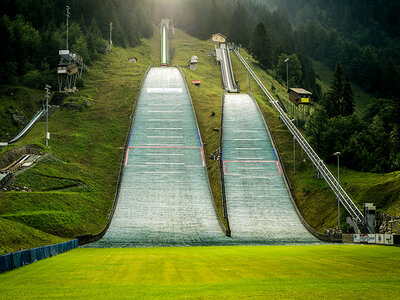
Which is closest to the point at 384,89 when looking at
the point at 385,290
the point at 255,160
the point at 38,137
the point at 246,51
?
the point at 246,51

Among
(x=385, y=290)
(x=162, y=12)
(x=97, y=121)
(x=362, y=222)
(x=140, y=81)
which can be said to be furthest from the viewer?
(x=162, y=12)

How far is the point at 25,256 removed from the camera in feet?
63.2

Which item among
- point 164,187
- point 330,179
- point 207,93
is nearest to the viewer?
point 330,179

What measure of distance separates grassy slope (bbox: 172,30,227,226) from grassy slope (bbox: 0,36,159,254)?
10.3 m

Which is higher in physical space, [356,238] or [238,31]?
[238,31]

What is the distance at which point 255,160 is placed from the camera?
52.4 m

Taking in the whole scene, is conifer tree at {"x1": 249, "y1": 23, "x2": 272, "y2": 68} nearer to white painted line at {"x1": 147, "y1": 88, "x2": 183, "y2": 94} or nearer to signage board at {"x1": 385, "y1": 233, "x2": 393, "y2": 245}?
white painted line at {"x1": 147, "y1": 88, "x2": 183, "y2": 94}

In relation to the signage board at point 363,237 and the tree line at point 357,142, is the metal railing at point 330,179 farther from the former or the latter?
the signage board at point 363,237

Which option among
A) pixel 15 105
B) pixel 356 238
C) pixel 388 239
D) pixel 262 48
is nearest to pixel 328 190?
pixel 356 238

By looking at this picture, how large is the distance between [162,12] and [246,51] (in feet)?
172

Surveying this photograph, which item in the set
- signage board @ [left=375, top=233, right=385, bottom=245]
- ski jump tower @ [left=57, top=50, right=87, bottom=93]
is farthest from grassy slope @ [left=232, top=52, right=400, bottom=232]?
ski jump tower @ [left=57, top=50, right=87, bottom=93]

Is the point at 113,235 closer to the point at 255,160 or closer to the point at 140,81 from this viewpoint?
the point at 255,160

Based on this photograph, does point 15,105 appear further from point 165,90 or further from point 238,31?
point 238,31

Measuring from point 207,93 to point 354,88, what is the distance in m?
71.6
